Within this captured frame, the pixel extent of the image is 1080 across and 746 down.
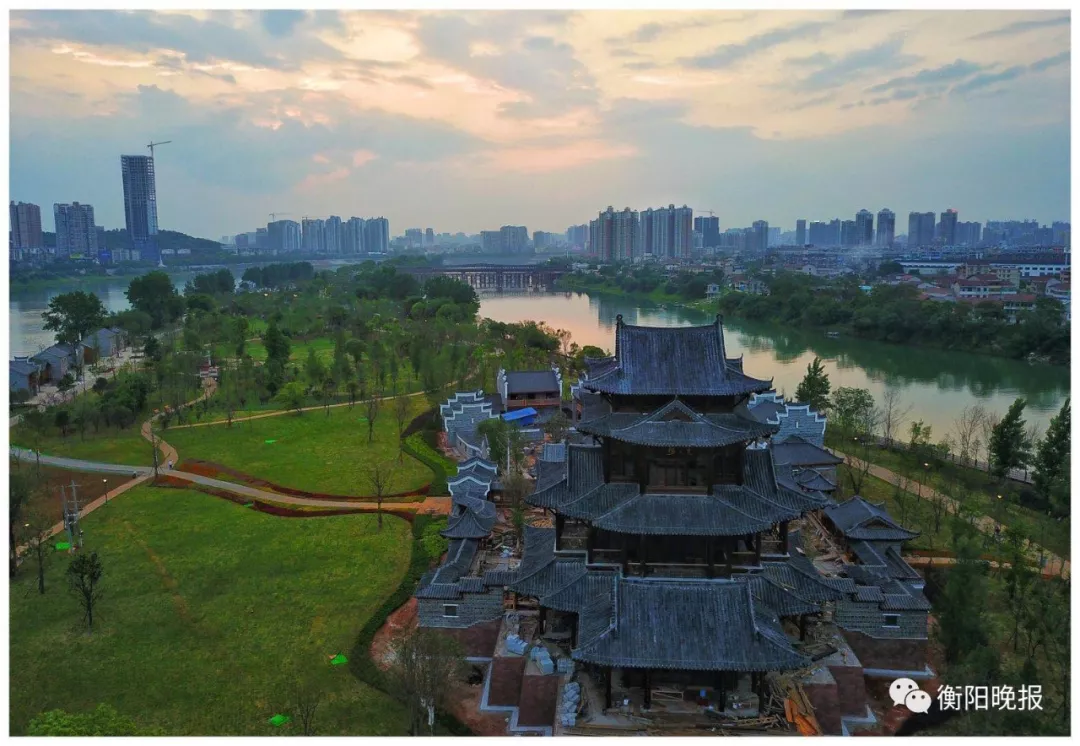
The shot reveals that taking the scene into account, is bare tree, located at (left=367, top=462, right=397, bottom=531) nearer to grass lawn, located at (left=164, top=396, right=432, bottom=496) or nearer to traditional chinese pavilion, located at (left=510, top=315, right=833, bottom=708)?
grass lawn, located at (left=164, top=396, right=432, bottom=496)

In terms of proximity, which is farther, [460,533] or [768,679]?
[460,533]

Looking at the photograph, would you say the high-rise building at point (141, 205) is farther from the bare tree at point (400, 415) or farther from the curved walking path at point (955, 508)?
the curved walking path at point (955, 508)

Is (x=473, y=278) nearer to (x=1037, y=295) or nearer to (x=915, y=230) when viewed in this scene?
(x=1037, y=295)

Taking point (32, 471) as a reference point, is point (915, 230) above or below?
above

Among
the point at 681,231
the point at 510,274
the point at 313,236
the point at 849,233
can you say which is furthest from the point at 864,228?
the point at 313,236

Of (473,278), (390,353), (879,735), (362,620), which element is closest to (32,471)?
(362,620)

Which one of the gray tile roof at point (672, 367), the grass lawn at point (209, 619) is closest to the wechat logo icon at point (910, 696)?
the gray tile roof at point (672, 367)
